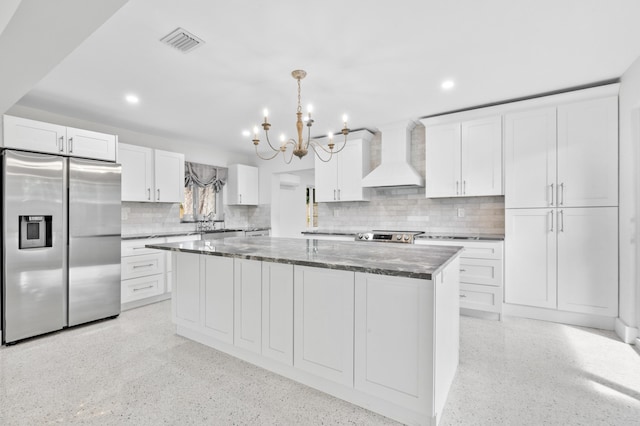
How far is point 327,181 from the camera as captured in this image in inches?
198

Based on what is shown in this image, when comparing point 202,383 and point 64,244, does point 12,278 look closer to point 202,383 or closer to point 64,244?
point 64,244

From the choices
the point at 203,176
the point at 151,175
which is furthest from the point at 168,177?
the point at 203,176

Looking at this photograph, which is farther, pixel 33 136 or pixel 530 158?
pixel 530 158

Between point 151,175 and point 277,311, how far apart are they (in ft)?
11.3

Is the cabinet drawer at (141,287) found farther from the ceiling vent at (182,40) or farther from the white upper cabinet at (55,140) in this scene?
the ceiling vent at (182,40)

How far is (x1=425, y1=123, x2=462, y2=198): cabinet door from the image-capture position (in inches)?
154

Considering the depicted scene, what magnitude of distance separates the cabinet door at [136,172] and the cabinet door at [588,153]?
205 inches

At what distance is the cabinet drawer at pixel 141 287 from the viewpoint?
3.83 m

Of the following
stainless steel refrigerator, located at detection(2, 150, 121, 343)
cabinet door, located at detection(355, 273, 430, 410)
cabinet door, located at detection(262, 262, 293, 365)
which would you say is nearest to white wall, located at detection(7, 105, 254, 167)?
stainless steel refrigerator, located at detection(2, 150, 121, 343)

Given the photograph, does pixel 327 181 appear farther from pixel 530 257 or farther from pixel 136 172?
pixel 530 257

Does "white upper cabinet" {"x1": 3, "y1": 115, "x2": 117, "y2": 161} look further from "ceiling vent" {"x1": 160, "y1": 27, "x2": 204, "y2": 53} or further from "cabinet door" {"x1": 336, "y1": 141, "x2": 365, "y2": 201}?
"cabinet door" {"x1": 336, "y1": 141, "x2": 365, "y2": 201}

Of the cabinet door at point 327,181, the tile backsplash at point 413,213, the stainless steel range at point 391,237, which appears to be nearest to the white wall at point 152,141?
the cabinet door at point 327,181

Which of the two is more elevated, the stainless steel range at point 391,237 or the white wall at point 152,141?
the white wall at point 152,141

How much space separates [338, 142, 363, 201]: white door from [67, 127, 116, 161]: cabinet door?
304cm
